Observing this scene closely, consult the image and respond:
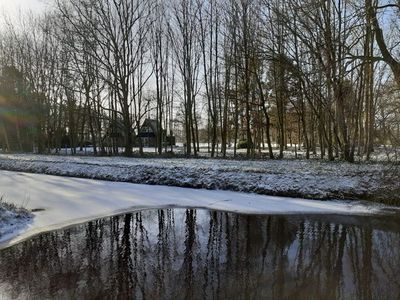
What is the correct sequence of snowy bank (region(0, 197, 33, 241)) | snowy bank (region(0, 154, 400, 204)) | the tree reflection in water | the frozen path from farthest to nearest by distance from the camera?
1. snowy bank (region(0, 154, 400, 204))
2. the frozen path
3. snowy bank (region(0, 197, 33, 241))
4. the tree reflection in water

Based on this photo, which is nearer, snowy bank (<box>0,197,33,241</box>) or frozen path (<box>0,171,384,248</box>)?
snowy bank (<box>0,197,33,241</box>)

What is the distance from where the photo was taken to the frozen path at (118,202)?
10.9m

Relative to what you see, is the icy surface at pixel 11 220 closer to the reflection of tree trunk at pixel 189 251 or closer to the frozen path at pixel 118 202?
the frozen path at pixel 118 202

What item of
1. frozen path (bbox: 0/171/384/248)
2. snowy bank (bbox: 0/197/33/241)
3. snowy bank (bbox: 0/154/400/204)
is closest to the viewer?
snowy bank (bbox: 0/197/33/241)

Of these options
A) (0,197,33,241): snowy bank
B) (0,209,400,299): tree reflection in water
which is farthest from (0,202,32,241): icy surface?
(0,209,400,299): tree reflection in water

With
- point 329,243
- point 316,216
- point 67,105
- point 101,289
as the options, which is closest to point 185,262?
point 101,289

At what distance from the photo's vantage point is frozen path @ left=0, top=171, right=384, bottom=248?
10.9 meters

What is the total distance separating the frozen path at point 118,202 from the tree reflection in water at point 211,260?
1058 mm

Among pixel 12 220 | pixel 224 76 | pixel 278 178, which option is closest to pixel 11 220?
pixel 12 220

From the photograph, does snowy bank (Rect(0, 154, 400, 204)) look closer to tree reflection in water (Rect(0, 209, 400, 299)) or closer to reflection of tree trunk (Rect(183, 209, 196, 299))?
tree reflection in water (Rect(0, 209, 400, 299))

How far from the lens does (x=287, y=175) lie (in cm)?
1552

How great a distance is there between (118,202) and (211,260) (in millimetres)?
7060

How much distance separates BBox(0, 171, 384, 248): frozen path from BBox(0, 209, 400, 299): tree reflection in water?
1.06 m

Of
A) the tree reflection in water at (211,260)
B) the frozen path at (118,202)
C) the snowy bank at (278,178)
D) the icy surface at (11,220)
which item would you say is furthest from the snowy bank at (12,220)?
Answer: the snowy bank at (278,178)
